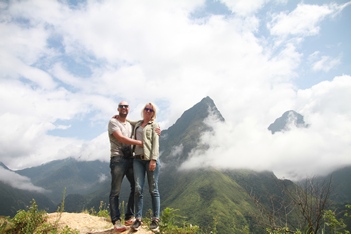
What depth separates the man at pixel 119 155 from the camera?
257 inches

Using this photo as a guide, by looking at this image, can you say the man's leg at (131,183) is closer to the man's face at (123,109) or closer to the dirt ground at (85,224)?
the dirt ground at (85,224)

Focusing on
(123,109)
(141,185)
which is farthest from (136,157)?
(123,109)

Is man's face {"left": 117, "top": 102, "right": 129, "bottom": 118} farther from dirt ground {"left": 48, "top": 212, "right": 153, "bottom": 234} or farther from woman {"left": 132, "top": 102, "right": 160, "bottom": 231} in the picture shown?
dirt ground {"left": 48, "top": 212, "right": 153, "bottom": 234}

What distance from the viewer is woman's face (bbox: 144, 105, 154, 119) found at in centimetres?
683

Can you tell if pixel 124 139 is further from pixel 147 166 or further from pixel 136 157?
pixel 147 166

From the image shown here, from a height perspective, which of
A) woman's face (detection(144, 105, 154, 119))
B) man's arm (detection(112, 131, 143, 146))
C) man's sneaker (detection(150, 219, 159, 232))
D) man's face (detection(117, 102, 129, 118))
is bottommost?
man's sneaker (detection(150, 219, 159, 232))

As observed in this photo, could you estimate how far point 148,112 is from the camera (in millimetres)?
6824

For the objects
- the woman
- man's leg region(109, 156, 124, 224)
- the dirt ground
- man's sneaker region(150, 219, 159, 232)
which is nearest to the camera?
man's sneaker region(150, 219, 159, 232)

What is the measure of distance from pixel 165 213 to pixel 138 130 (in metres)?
2.47

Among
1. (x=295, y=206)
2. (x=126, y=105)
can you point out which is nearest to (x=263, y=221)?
(x=295, y=206)

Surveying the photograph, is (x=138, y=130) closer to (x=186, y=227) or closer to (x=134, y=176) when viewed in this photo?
(x=134, y=176)

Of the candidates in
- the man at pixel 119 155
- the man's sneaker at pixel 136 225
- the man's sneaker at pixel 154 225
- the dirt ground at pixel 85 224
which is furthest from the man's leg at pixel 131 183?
the man's sneaker at pixel 154 225

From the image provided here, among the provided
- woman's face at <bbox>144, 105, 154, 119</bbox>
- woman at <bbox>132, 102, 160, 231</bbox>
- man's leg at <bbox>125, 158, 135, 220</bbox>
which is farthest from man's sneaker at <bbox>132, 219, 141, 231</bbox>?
woman's face at <bbox>144, 105, 154, 119</bbox>

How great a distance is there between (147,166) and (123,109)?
1.69m
